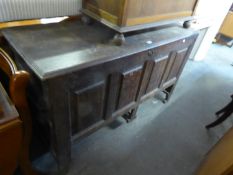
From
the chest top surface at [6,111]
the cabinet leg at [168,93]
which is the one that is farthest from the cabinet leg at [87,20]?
the cabinet leg at [168,93]

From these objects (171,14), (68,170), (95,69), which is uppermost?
(171,14)

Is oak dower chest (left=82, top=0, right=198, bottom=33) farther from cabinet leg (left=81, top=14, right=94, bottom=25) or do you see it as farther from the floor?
the floor

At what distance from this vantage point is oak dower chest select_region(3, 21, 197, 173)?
86cm

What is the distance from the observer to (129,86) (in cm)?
129

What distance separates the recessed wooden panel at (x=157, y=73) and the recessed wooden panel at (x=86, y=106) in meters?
0.50

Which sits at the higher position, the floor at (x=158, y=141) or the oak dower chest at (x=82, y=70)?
the oak dower chest at (x=82, y=70)

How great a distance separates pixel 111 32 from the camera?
123 centimetres

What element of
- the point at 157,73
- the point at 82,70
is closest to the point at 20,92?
the point at 82,70

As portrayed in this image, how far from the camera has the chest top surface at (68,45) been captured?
834 millimetres

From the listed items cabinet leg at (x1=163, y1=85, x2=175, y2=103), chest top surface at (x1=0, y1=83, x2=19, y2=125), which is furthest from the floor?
chest top surface at (x1=0, y1=83, x2=19, y2=125)

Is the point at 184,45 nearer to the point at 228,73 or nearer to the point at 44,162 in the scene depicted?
the point at 44,162

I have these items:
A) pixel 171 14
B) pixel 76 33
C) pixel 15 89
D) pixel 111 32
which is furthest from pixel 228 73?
pixel 15 89

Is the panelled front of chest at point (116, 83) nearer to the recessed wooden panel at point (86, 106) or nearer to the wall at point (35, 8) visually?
the recessed wooden panel at point (86, 106)

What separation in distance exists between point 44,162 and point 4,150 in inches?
26.3
